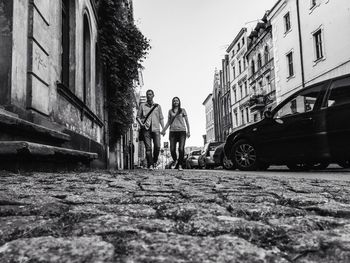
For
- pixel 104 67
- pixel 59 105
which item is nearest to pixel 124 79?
pixel 104 67

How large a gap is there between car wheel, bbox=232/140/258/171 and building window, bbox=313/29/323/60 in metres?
13.1

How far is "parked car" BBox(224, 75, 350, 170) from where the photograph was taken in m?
6.69

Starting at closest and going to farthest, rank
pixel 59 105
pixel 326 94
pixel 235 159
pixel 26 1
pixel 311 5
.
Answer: pixel 26 1 → pixel 59 105 → pixel 326 94 → pixel 235 159 → pixel 311 5

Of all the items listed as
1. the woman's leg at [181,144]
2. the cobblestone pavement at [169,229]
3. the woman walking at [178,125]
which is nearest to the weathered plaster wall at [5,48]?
the cobblestone pavement at [169,229]

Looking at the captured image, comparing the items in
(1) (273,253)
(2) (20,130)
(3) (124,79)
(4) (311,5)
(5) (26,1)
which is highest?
(4) (311,5)

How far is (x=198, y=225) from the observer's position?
1.56 metres

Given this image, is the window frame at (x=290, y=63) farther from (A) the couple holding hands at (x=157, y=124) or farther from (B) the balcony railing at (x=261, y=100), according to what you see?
(A) the couple holding hands at (x=157, y=124)

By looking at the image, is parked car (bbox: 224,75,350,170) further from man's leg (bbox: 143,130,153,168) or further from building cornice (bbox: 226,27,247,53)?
building cornice (bbox: 226,27,247,53)

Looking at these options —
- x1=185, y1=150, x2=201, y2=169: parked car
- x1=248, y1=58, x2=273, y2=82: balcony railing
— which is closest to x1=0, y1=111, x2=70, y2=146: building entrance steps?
x1=185, y1=150, x2=201, y2=169: parked car

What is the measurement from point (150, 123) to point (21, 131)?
4.54m

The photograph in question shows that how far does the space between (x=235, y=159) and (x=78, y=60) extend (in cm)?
429

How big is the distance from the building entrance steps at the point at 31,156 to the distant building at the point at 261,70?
22.8 metres

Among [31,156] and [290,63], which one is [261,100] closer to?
[290,63]

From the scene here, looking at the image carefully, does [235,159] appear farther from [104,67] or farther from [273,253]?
[273,253]
